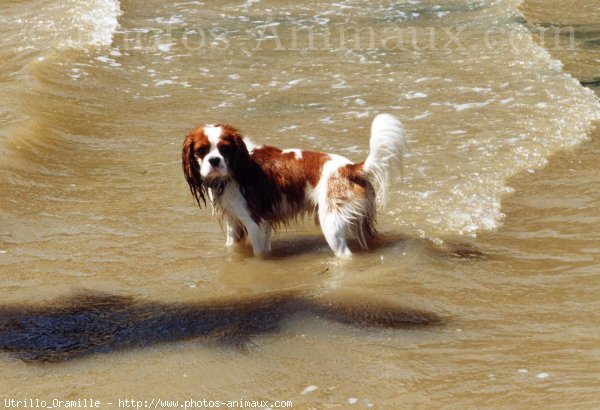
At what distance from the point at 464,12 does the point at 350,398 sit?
11562 mm

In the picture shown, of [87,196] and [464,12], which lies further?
[464,12]

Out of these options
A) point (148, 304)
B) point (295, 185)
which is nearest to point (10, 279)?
point (148, 304)

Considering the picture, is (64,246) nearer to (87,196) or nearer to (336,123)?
(87,196)

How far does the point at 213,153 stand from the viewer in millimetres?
6246

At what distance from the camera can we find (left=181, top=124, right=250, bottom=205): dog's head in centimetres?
625

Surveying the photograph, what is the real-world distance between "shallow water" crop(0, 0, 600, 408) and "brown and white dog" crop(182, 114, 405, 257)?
0.27 metres

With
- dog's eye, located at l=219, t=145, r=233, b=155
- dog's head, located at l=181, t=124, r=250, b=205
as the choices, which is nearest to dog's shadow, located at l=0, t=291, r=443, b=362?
dog's head, located at l=181, t=124, r=250, b=205

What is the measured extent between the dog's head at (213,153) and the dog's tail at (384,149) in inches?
36.8

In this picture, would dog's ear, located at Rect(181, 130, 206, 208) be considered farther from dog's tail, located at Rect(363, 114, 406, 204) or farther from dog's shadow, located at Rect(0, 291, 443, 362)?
dog's tail, located at Rect(363, 114, 406, 204)

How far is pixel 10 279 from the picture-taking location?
6207 mm

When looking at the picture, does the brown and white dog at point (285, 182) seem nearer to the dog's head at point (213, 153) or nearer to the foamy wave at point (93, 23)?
the dog's head at point (213, 153)

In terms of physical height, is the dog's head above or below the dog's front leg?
above

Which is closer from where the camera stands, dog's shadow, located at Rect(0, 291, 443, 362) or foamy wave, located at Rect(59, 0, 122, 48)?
dog's shadow, located at Rect(0, 291, 443, 362)

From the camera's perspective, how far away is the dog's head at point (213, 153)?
20.5 feet
